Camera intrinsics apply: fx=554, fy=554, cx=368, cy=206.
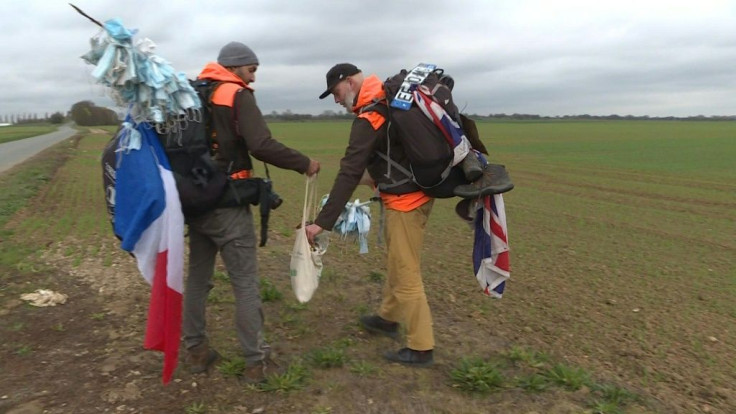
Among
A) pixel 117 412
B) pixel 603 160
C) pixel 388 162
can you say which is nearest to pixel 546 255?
pixel 388 162

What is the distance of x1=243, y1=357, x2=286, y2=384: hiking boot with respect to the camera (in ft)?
11.7

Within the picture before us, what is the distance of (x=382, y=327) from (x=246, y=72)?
2229 mm

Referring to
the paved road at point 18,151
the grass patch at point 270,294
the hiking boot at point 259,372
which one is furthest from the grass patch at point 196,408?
the paved road at point 18,151

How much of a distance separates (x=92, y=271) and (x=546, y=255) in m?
5.57

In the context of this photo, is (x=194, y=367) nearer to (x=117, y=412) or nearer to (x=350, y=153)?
(x=117, y=412)

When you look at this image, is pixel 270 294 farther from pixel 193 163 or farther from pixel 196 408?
pixel 193 163

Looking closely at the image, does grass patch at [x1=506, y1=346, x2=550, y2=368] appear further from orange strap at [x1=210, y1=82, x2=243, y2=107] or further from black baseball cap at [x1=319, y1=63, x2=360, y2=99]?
orange strap at [x1=210, y1=82, x2=243, y2=107]

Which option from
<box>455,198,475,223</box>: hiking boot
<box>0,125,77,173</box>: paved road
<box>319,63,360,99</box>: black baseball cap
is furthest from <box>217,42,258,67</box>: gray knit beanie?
<box>0,125,77,173</box>: paved road

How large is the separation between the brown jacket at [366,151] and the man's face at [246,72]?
0.72 meters

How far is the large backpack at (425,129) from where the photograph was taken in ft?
11.8

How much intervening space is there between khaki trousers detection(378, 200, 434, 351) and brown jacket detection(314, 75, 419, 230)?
8.5 inches

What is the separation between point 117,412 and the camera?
10.7 feet

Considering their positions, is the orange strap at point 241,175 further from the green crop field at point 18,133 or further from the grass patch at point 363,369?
the green crop field at point 18,133

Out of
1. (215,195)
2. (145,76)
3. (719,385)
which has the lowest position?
(719,385)
